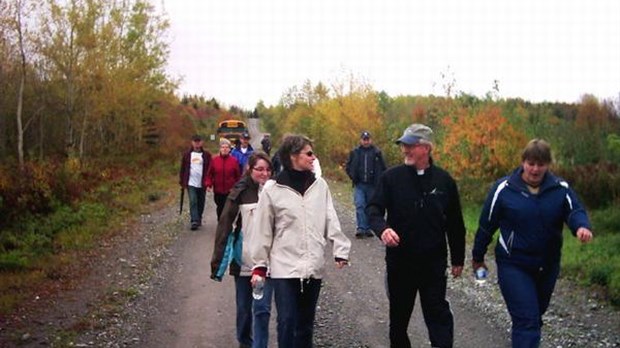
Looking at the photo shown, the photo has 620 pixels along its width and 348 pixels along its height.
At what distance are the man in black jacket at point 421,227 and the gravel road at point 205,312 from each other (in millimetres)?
1526

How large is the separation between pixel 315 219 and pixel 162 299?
4.48 metres

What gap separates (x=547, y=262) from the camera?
16.0 ft

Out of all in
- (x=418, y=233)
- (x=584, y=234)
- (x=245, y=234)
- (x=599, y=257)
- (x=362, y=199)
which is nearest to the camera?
(x=584, y=234)

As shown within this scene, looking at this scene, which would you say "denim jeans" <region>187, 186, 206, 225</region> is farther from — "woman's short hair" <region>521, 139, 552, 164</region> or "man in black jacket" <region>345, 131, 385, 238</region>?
"woman's short hair" <region>521, 139, 552, 164</region>

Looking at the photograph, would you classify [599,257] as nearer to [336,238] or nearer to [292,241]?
[336,238]

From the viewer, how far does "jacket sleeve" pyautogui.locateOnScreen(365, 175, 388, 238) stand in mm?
5078

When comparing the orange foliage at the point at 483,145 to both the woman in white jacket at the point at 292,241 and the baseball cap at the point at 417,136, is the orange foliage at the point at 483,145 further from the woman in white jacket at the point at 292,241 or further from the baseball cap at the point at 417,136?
the woman in white jacket at the point at 292,241

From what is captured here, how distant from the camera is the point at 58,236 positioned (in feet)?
43.3

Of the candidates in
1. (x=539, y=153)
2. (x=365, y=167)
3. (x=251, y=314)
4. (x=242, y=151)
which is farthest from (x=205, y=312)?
(x=365, y=167)

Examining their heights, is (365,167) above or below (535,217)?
above

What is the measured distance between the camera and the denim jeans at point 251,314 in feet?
18.5

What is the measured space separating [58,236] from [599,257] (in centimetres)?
1010

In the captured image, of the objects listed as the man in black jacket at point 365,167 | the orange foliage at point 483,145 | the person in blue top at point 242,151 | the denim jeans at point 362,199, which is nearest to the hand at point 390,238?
the person in blue top at point 242,151

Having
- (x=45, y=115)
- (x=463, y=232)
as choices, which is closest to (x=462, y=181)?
(x=463, y=232)
